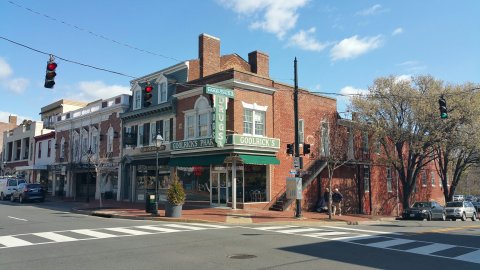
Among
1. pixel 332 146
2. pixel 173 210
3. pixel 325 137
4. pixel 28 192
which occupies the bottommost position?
pixel 173 210

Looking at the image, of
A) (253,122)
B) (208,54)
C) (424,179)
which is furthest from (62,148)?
(424,179)

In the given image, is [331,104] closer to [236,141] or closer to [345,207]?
[345,207]

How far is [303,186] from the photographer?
2823 cm

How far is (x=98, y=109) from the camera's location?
127 ft

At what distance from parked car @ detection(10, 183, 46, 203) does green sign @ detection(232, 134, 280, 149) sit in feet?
66.6

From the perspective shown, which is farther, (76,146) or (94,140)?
(76,146)

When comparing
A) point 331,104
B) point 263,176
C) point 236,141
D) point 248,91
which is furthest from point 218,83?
point 331,104

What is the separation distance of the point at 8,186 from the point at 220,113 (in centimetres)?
2497

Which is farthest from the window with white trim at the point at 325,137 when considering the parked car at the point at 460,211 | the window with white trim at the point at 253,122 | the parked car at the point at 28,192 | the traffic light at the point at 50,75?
the parked car at the point at 28,192

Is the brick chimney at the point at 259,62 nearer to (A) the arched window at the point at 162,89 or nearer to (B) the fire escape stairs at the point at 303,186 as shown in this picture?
(A) the arched window at the point at 162,89

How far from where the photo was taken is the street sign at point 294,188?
2234cm

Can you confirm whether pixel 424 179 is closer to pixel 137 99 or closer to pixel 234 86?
pixel 234 86

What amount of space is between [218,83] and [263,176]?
6.54 metres

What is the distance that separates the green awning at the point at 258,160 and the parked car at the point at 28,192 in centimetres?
2024
